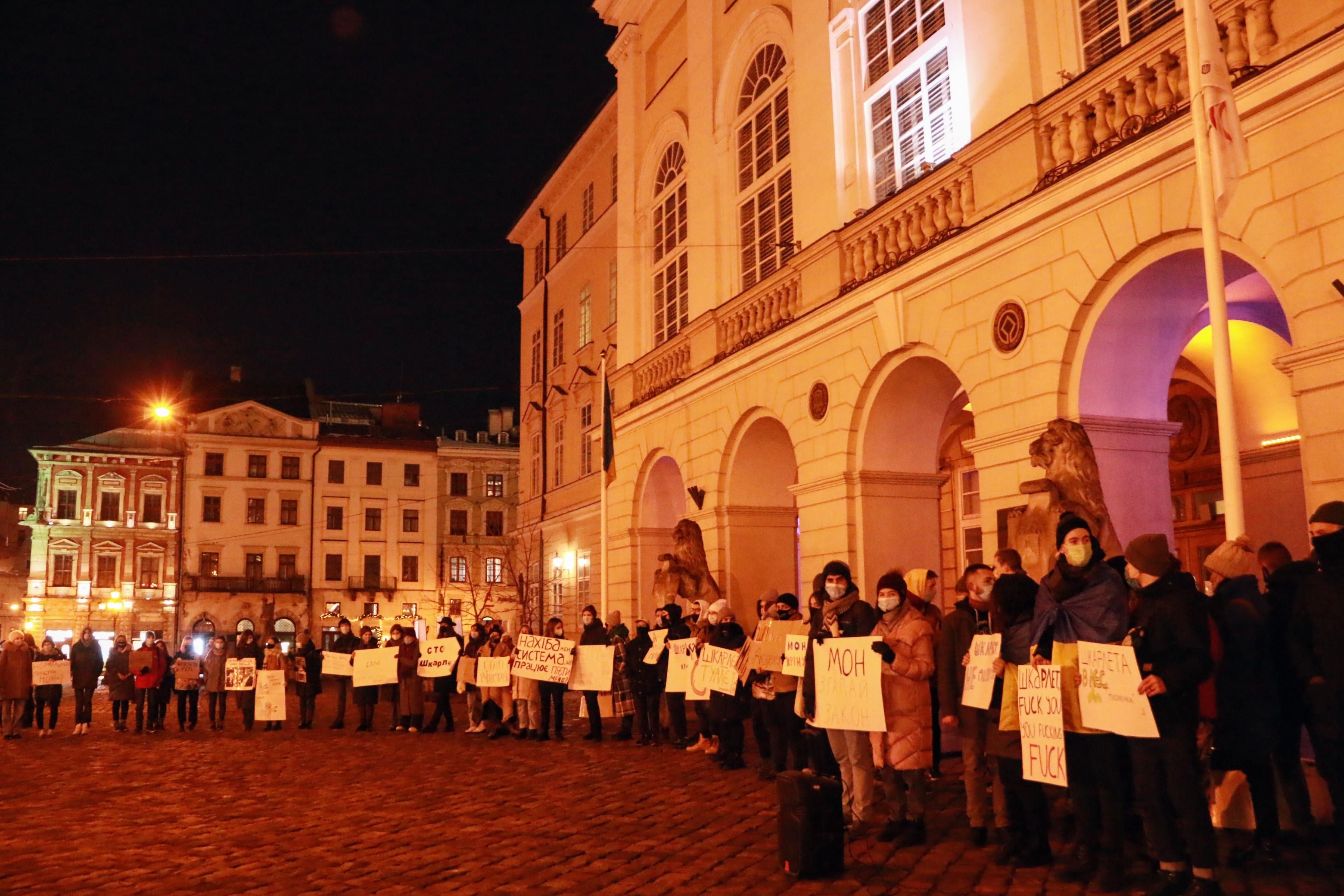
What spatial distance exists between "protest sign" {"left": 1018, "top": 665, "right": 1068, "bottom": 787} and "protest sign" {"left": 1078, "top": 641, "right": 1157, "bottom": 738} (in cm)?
19

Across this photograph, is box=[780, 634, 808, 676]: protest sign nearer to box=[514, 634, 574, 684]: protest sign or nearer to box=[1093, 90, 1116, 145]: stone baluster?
box=[1093, 90, 1116, 145]: stone baluster

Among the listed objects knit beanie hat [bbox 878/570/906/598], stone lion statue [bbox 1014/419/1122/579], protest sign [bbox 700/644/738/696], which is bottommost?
protest sign [bbox 700/644/738/696]

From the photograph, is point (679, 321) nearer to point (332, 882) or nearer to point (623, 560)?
point (623, 560)

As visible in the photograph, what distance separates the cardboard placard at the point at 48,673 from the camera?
2067cm

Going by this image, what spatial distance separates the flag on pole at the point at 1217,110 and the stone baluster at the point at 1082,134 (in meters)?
2.58

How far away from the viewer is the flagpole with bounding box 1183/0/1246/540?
838 cm

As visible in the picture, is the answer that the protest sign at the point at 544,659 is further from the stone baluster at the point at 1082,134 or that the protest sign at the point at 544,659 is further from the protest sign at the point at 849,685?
the stone baluster at the point at 1082,134

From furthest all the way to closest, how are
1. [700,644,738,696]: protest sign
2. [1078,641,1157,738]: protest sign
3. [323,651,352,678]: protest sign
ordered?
1. [323,651,352,678]: protest sign
2. [700,644,738,696]: protest sign
3. [1078,641,1157,738]: protest sign

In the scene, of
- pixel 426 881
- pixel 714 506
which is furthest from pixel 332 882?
pixel 714 506

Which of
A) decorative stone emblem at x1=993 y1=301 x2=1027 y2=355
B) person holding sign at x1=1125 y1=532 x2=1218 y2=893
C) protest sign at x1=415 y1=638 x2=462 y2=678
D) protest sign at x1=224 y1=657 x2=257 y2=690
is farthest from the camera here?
protest sign at x1=224 y1=657 x2=257 y2=690

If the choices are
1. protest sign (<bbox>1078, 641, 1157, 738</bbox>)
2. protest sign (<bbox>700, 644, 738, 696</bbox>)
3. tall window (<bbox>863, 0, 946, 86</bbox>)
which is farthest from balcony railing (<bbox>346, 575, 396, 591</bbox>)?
protest sign (<bbox>1078, 641, 1157, 738</bbox>)

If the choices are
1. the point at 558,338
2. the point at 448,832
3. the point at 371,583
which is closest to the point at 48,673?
the point at 448,832

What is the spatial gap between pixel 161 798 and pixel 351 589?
2266 inches

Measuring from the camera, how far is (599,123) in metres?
31.8
